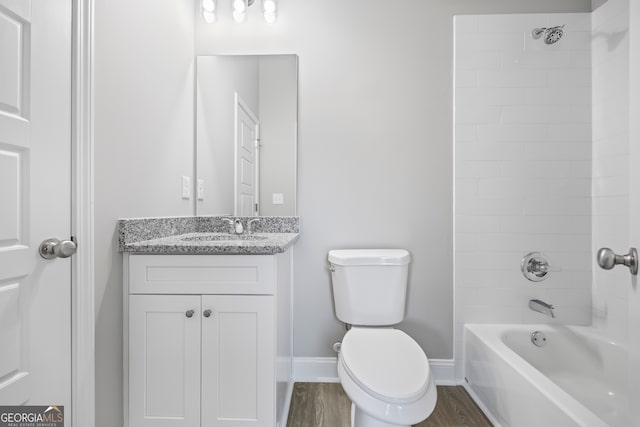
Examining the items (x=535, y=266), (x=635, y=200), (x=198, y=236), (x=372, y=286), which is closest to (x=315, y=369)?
(x=372, y=286)

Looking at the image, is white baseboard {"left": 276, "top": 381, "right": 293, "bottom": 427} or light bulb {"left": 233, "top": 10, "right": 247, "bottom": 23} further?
light bulb {"left": 233, "top": 10, "right": 247, "bottom": 23}

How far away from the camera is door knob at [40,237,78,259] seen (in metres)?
0.94

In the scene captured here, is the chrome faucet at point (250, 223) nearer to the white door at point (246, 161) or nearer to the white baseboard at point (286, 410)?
the white door at point (246, 161)

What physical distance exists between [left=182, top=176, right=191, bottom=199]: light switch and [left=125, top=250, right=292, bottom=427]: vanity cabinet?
0.56m

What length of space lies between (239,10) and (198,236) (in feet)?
4.18

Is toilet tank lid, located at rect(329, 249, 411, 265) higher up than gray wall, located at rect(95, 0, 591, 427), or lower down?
lower down

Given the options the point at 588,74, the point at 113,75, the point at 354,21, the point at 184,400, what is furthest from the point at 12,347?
the point at 588,74

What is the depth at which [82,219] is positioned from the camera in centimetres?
105

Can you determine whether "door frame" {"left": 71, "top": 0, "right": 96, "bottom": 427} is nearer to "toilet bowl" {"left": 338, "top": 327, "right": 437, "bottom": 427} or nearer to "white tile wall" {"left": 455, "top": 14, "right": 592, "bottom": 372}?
"toilet bowl" {"left": 338, "top": 327, "right": 437, "bottom": 427}

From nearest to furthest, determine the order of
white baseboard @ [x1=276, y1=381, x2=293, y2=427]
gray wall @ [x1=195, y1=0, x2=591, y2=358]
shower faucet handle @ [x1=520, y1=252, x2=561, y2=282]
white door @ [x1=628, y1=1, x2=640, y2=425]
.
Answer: white door @ [x1=628, y1=1, x2=640, y2=425]
white baseboard @ [x1=276, y1=381, x2=293, y2=427]
shower faucet handle @ [x1=520, y1=252, x2=561, y2=282]
gray wall @ [x1=195, y1=0, x2=591, y2=358]

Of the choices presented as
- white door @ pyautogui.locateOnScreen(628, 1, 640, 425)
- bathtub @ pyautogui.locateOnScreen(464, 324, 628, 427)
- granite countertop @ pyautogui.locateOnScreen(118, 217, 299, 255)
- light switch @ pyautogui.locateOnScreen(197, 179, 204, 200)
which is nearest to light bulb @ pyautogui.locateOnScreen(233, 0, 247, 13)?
light switch @ pyautogui.locateOnScreen(197, 179, 204, 200)

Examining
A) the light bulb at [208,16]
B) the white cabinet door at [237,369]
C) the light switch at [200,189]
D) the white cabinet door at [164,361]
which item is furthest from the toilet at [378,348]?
the light bulb at [208,16]

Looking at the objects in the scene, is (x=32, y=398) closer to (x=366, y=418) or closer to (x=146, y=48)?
(x=366, y=418)

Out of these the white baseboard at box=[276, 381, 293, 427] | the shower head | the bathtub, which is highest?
the shower head
